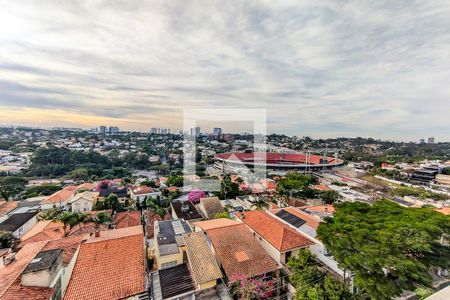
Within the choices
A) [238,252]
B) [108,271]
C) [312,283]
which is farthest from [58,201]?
[312,283]

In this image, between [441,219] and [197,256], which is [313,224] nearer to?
[441,219]

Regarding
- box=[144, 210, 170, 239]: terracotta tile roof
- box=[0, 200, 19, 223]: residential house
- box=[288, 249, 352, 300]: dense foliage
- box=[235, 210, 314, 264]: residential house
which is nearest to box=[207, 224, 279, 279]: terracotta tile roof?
box=[235, 210, 314, 264]: residential house

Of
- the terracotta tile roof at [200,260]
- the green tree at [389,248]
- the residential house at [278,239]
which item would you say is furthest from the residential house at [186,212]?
the green tree at [389,248]

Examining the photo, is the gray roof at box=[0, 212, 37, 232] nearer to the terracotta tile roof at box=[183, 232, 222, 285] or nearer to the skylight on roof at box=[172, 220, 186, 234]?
the skylight on roof at box=[172, 220, 186, 234]

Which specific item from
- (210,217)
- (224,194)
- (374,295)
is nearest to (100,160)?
(224,194)

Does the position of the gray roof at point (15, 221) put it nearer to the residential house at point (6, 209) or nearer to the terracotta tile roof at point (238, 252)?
the residential house at point (6, 209)

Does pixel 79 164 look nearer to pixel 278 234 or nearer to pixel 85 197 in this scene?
pixel 85 197
